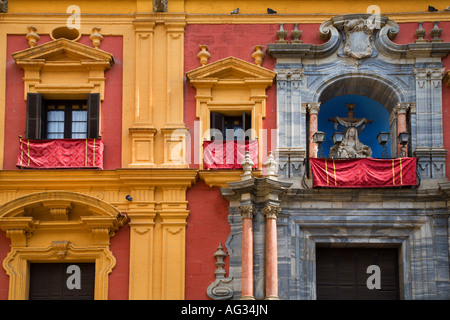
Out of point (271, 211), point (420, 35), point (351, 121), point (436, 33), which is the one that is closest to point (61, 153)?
point (271, 211)

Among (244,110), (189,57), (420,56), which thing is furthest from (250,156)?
(420,56)

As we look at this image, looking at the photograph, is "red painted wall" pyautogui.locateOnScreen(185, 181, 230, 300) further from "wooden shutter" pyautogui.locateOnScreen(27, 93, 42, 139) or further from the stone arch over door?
"wooden shutter" pyautogui.locateOnScreen(27, 93, 42, 139)

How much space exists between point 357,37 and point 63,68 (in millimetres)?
7845

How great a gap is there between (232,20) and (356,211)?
620cm

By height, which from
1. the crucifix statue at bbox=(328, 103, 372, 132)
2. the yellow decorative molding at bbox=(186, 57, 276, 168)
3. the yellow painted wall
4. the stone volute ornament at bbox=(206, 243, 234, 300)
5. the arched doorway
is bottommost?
the stone volute ornament at bbox=(206, 243, 234, 300)

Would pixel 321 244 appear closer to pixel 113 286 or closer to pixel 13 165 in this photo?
pixel 113 286

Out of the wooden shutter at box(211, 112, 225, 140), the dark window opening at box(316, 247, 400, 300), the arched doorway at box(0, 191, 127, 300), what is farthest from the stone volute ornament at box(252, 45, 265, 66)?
the arched doorway at box(0, 191, 127, 300)

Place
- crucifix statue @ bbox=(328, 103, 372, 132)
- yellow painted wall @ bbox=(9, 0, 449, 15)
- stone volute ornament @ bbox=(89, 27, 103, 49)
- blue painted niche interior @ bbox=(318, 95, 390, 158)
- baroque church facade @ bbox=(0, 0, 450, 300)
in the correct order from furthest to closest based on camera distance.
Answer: blue painted niche interior @ bbox=(318, 95, 390, 158) < crucifix statue @ bbox=(328, 103, 372, 132) < yellow painted wall @ bbox=(9, 0, 449, 15) < stone volute ornament @ bbox=(89, 27, 103, 49) < baroque church facade @ bbox=(0, 0, 450, 300)

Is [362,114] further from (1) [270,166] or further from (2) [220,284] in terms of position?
(2) [220,284]

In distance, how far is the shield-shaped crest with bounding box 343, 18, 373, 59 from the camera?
30.2 meters

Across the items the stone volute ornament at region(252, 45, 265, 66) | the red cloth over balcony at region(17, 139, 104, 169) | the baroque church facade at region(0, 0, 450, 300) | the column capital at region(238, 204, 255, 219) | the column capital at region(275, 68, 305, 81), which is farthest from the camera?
the stone volute ornament at region(252, 45, 265, 66)

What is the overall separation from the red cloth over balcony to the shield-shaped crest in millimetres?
7036

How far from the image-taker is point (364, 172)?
28.9 metres

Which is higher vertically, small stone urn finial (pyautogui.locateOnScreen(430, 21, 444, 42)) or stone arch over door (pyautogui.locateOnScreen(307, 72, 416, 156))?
small stone urn finial (pyautogui.locateOnScreen(430, 21, 444, 42))
